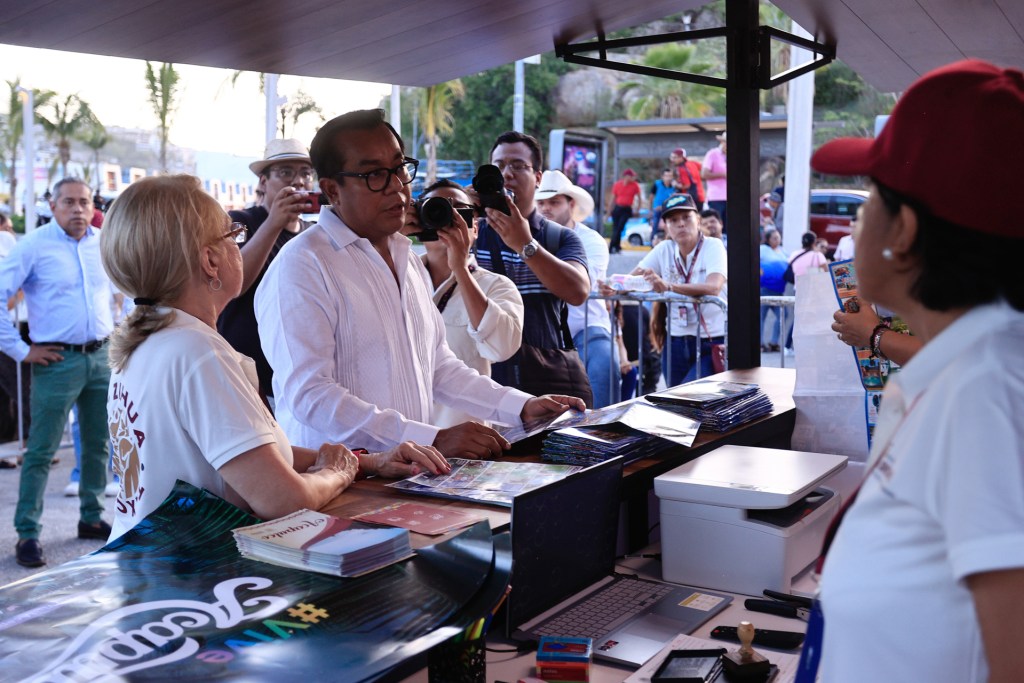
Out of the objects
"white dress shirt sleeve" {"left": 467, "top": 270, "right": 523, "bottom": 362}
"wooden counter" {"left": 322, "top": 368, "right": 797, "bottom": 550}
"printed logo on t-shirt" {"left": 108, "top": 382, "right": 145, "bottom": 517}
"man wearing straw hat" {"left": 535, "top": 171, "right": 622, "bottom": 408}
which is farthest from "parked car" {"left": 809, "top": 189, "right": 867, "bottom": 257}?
"printed logo on t-shirt" {"left": 108, "top": 382, "right": 145, "bottom": 517}

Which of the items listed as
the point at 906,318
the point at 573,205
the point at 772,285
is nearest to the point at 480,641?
the point at 906,318

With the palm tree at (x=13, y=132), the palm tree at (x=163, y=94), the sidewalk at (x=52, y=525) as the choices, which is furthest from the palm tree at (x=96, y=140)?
the sidewalk at (x=52, y=525)

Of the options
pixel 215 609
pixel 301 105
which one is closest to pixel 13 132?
pixel 301 105

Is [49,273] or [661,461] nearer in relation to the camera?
[661,461]

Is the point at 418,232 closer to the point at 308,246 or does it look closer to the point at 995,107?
the point at 308,246

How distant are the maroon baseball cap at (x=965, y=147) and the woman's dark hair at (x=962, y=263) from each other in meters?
0.01

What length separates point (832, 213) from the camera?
17.5 metres

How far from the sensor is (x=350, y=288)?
250 cm

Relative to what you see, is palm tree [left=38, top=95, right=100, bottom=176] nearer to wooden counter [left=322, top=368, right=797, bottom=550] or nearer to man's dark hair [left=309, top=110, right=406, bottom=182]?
man's dark hair [left=309, top=110, right=406, bottom=182]

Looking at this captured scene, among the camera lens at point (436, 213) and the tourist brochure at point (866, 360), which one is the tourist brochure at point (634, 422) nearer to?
the tourist brochure at point (866, 360)

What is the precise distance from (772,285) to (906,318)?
9724mm

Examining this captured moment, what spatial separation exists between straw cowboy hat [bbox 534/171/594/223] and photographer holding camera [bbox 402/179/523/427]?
2.11 metres

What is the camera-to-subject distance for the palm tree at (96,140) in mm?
27311

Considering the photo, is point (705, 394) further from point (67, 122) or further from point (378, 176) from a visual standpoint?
point (67, 122)
